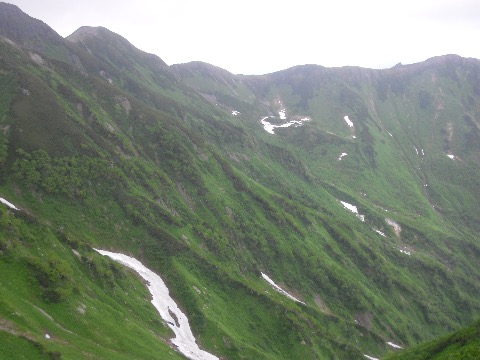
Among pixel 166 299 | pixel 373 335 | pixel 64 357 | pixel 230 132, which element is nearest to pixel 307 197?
pixel 230 132

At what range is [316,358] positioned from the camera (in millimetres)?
70375

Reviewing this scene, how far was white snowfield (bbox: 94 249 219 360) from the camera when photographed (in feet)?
190

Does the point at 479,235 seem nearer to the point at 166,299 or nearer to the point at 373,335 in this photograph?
the point at 373,335

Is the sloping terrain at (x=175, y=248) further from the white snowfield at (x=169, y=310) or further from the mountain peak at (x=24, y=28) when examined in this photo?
the mountain peak at (x=24, y=28)

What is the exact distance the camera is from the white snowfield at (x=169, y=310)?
57.8 m

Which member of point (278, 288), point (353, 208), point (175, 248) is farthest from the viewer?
point (353, 208)

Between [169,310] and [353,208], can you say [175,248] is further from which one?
[353,208]

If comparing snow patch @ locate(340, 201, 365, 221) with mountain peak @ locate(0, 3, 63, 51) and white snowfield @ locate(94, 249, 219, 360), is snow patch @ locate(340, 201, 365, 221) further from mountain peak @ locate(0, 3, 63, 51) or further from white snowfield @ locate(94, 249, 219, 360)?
mountain peak @ locate(0, 3, 63, 51)

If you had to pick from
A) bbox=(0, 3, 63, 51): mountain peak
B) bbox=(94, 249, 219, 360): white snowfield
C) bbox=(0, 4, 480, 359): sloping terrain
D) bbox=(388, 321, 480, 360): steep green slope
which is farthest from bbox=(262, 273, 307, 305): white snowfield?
bbox=(0, 3, 63, 51): mountain peak

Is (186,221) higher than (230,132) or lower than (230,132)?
lower

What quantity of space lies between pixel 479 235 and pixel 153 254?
187 metres

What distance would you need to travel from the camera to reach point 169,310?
65.3m

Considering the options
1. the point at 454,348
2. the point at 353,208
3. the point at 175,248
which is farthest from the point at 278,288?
the point at 353,208

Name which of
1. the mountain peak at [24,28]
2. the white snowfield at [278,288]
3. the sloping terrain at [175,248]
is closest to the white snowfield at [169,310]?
the sloping terrain at [175,248]
